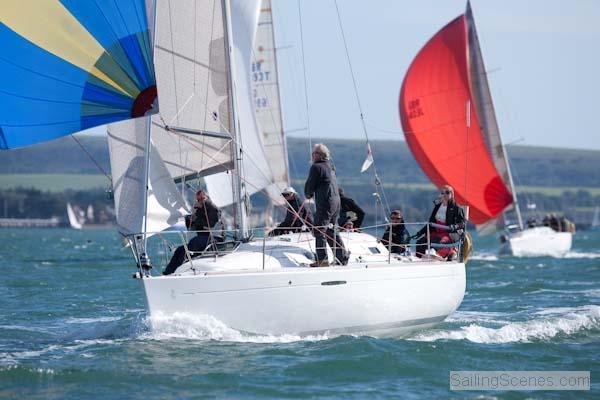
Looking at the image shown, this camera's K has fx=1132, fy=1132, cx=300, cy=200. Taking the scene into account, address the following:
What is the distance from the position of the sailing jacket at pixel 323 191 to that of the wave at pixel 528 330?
1.68 metres

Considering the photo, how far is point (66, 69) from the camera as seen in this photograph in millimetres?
11047

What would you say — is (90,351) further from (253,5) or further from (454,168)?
(454,168)

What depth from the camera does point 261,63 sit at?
28.1 meters

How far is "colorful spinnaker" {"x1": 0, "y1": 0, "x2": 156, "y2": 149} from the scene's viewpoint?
10914mm

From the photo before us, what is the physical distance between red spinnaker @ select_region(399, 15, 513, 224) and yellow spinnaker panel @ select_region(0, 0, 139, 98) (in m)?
21.5

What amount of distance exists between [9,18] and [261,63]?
1736 cm

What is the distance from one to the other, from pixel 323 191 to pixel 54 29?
3.08m

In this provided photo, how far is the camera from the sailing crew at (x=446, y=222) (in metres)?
13.0

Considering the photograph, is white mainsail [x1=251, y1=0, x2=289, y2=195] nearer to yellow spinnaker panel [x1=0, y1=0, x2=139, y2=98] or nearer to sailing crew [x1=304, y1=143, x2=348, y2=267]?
sailing crew [x1=304, y1=143, x2=348, y2=267]

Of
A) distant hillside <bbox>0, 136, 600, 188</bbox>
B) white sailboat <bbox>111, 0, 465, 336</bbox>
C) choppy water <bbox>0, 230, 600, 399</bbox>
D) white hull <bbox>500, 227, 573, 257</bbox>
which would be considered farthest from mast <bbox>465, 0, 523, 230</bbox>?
distant hillside <bbox>0, 136, 600, 188</bbox>

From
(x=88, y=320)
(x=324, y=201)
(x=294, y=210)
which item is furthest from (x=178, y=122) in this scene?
(x=88, y=320)

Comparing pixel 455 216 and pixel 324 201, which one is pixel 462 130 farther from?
pixel 324 201

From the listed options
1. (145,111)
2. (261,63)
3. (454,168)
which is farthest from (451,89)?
(145,111)

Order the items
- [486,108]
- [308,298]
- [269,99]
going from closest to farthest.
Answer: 1. [308,298]
2. [269,99]
3. [486,108]
